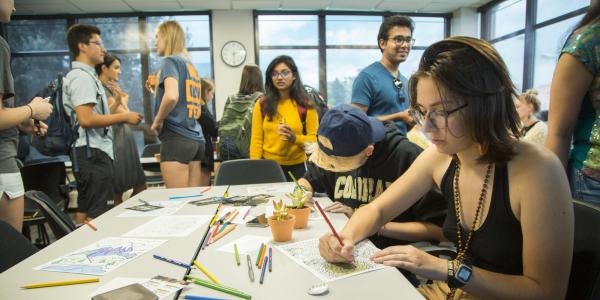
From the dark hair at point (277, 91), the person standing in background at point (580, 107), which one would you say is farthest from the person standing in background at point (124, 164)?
the person standing in background at point (580, 107)

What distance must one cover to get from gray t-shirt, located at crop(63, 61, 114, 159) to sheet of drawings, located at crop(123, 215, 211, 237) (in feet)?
3.65

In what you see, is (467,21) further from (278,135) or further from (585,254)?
(585,254)

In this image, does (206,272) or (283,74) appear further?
(283,74)

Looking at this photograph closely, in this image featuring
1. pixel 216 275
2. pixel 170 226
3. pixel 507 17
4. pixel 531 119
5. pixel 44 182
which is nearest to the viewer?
pixel 216 275

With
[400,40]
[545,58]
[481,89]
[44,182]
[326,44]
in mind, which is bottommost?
[44,182]

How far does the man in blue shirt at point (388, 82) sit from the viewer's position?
2334mm

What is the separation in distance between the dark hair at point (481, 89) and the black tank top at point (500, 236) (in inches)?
3.3

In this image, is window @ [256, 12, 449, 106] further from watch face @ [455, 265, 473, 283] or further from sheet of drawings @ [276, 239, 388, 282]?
watch face @ [455, 265, 473, 283]

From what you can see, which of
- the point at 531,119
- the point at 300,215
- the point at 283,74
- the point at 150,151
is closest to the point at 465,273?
the point at 300,215

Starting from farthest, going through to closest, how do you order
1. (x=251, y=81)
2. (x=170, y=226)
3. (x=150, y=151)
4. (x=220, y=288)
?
(x=150, y=151)
(x=251, y=81)
(x=170, y=226)
(x=220, y=288)

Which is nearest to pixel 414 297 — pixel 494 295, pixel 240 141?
pixel 494 295

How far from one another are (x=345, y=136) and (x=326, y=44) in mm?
5271

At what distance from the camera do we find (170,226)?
135 cm

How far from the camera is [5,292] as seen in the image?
2.81 ft
